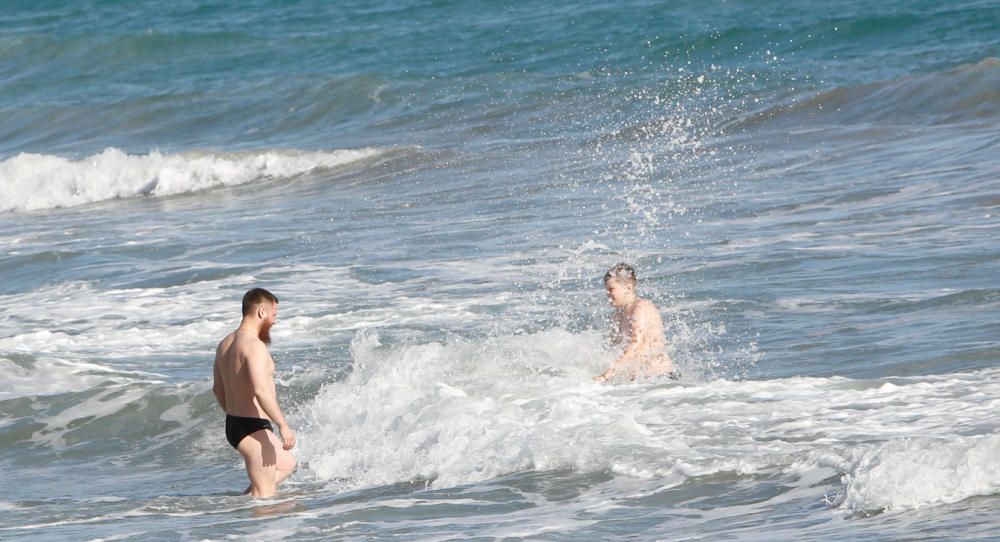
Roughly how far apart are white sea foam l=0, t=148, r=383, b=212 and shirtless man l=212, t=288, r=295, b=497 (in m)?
13.9

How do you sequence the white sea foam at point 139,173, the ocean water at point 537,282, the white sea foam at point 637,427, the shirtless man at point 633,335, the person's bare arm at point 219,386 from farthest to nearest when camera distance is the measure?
1. the white sea foam at point 139,173
2. the shirtless man at point 633,335
3. the person's bare arm at point 219,386
4. the ocean water at point 537,282
5. the white sea foam at point 637,427

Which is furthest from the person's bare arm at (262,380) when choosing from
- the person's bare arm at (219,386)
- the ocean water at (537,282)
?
the ocean water at (537,282)

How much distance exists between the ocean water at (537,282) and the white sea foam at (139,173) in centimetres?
7

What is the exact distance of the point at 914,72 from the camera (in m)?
23.3

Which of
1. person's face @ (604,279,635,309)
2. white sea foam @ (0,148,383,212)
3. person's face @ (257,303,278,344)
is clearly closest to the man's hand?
person's face @ (257,303,278,344)

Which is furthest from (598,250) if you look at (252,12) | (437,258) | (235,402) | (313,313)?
(252,12)

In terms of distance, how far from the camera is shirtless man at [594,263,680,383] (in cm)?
1018

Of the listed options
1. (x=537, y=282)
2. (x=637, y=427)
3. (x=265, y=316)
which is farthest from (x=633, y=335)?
(x=537, y=282)

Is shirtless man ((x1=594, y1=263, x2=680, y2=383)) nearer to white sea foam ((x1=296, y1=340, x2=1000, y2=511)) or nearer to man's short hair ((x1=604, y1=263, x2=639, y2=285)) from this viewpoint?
man's short hair ((x1=604, y1=263, x2=639, y2=285))

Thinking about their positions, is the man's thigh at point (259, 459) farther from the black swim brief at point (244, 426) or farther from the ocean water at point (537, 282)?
the ocean water at point (537, 282)

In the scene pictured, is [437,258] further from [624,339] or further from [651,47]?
[651,47]

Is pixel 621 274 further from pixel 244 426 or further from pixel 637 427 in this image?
pixel 244 426

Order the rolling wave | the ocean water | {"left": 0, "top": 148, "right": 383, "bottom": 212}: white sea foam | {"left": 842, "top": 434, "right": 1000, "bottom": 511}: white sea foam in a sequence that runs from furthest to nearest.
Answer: {"left": 0, "top": 148, "right": 383, "bottom": 212}: white sea foam → the rolling wave → the ocean water → {"left": 842, "top": 434, "right": 1000, "bottom": 511}: white sea foam

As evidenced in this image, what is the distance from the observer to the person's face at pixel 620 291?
10.6m
